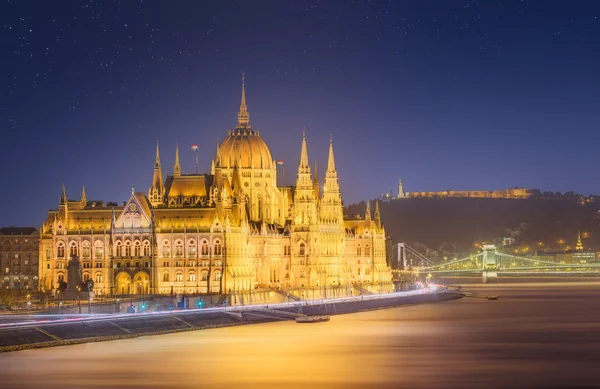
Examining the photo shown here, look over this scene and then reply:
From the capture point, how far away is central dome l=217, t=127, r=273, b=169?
193375 millimetres

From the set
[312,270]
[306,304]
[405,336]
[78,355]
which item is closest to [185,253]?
[306,304]

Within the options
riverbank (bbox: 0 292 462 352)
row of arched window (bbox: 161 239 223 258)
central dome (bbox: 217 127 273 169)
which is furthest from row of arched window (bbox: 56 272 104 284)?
central dome (bbox: 217 127 273 169)

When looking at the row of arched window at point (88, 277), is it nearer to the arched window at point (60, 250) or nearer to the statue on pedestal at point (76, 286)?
the arched window at point (60, 250)

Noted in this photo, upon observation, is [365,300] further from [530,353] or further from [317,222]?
[530,353]

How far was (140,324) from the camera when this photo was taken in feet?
410

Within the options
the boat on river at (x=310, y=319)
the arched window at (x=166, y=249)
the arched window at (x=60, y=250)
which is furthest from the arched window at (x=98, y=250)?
the boat on river at (x=310, y=319)

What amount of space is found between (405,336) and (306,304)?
29.9m

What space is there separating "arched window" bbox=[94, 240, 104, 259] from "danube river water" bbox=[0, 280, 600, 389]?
29721mm

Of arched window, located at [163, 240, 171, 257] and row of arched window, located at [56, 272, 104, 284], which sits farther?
arched window, located at [163, 240, 171, 257]

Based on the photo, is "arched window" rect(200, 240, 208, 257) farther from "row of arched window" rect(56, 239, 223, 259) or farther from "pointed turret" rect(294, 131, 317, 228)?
"pointed turret" rect(294, 131, 317, 228)

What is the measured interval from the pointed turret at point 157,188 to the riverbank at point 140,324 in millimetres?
25303

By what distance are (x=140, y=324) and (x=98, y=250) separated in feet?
139

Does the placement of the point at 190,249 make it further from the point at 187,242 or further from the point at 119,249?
the point at 119,249

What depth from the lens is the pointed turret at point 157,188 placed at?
A: 17825 centimetres
